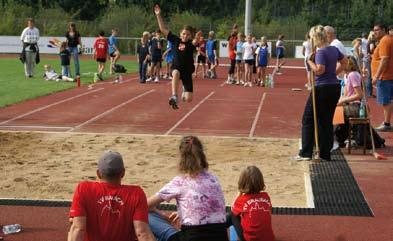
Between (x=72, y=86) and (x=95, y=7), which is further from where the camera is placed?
(x=95, y=7)

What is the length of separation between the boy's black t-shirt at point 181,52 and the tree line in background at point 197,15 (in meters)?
46.3

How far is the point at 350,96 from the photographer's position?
1245 centimetres

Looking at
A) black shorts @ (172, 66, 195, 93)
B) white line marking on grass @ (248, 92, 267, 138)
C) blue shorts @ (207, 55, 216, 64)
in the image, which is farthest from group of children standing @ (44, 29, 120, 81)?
black shorts @ (172, 66, 195, 93)

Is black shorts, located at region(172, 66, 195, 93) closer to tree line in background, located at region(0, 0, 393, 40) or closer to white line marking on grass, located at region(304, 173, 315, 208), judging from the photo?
white line marking on grass, located at region(304, 173, 315, 208)

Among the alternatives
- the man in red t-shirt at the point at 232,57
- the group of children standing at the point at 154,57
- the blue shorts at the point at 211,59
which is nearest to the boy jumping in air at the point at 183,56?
the group of children standing at the point at 154,57

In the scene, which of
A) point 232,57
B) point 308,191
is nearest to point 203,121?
point 308,191

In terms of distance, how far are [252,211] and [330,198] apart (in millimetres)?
2910

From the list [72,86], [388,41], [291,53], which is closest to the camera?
[388,41]

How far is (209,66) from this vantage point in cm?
3045

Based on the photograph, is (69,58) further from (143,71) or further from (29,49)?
(143,71)

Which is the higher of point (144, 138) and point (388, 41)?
point (388, 41)

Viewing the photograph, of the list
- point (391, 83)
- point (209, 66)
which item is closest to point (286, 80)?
point (209, 66)

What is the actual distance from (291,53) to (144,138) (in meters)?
41.7

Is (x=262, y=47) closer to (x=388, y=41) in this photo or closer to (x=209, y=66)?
(x=209, y=66)
